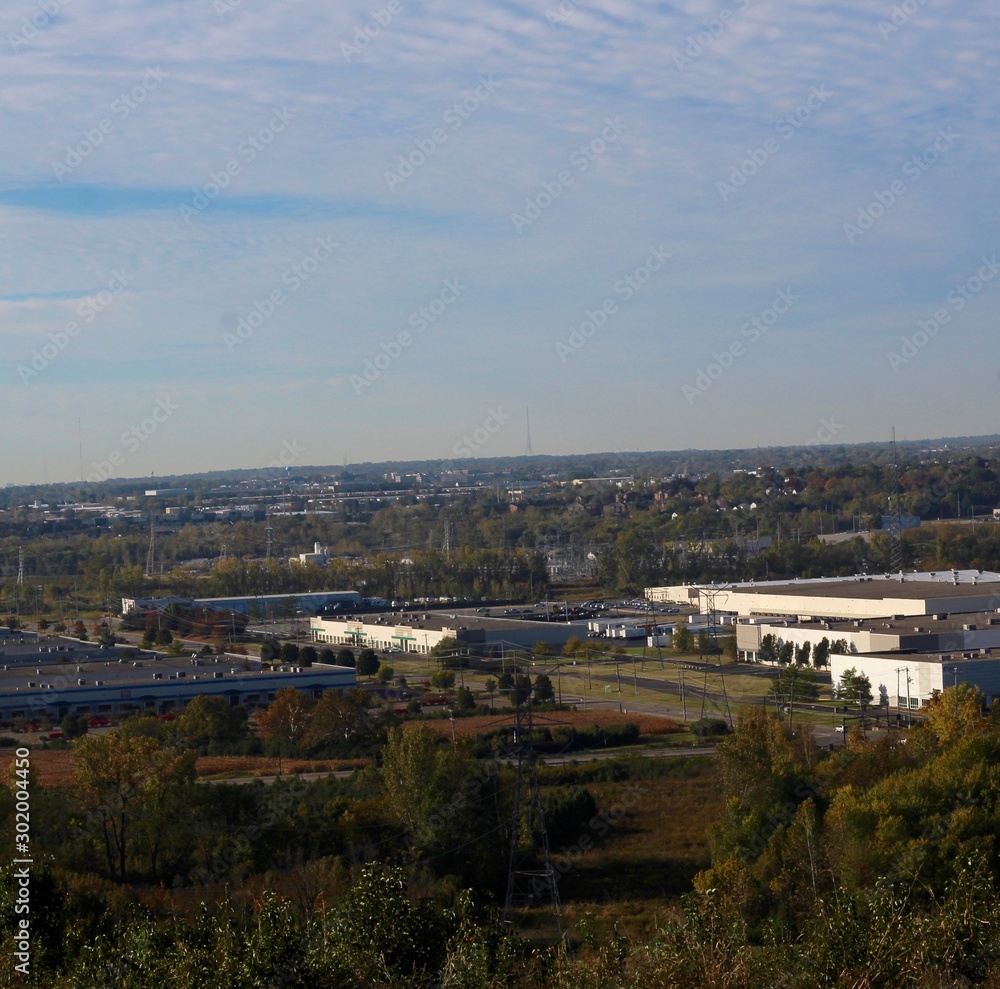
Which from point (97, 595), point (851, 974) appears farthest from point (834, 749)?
point (97, 595)

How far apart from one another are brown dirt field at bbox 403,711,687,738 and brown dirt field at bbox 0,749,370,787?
0.82 metres

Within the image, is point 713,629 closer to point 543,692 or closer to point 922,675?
point 543,692

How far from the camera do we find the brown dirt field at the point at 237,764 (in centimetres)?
887

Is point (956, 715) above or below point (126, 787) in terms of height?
above

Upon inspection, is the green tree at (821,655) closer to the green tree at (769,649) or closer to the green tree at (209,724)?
the green tree at (769,649)

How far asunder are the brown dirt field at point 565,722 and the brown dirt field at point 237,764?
82 centimetres

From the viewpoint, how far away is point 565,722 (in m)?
10.6

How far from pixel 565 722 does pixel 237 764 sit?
2679mm

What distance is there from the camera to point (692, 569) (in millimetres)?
24562

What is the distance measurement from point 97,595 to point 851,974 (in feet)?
76.8

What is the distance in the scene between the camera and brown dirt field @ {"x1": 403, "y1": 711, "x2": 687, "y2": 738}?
10.3 m

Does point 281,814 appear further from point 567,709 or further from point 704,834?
point 567,709

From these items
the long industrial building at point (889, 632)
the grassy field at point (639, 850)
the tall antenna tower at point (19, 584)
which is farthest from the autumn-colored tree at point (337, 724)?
the tall antenna tower at point (19, 584)

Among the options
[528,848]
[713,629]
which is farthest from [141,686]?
[713,629]
